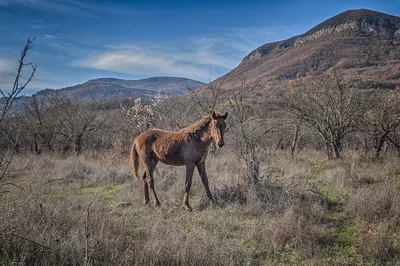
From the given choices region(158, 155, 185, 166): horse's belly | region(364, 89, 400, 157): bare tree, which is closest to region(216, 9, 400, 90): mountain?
region(364, 89, 400, 157): bare tree

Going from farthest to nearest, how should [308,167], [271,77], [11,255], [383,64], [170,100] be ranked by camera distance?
[271,77] < [383,64] < [170,100] < [308,167] < [11,255]

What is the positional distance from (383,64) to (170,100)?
277ft

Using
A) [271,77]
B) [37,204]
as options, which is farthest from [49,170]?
[271,77]

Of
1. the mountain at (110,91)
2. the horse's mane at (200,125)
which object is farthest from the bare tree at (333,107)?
the horse's mane at (200,125)

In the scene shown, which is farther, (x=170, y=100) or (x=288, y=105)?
(x=170, y=100)

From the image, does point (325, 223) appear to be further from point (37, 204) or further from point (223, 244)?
point (37, 204)

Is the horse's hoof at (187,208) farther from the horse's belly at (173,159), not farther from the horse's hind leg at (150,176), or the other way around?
the horse's belly at (173,159)

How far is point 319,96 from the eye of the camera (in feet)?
39.3

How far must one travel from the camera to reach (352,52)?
91.6 metres

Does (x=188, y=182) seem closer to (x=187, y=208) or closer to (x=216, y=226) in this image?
(x=187, y=208)

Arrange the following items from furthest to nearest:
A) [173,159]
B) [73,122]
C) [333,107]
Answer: [73,122], [333,107], [173,159]

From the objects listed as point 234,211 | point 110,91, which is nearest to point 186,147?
point 234,211

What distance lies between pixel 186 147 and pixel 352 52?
10429 cm

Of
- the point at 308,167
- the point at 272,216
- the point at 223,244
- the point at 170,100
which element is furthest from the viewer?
the point at 170,100
